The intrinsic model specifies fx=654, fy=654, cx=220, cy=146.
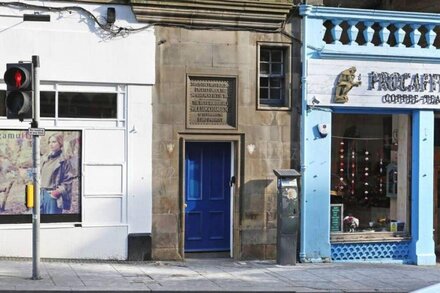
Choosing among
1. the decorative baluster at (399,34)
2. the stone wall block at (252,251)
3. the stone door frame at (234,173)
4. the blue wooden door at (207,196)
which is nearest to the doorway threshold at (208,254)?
the blue wooden door at (207,196)

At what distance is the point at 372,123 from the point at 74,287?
7.33m

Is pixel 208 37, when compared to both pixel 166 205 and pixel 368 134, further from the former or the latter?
pixel 368 134

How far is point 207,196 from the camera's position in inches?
500

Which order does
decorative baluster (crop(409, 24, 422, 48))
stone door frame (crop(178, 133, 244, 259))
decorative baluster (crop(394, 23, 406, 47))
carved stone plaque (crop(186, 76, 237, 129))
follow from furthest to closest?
decorative baluster (crop(409, 24, 422, 48)), decorative baluster (crop(394, 23, 406, 47)), carved stone plaque (crop(186, 76, 237, 129)), stone door frame (crop(178, 133, 244, 259))

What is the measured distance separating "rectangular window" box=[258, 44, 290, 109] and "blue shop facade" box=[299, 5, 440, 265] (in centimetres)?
38

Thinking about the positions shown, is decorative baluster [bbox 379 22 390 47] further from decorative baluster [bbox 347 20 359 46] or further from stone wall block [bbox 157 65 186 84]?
stone wall block [bbox 157 65 186 84]

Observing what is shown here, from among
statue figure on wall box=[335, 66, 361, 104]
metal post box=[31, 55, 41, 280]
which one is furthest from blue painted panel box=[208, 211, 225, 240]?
metal post box=[31, 55, 41, 280]

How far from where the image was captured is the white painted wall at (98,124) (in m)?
11.4

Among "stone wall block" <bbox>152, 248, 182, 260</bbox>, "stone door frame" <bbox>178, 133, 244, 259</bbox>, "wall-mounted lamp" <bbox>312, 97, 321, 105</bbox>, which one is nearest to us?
"stone wall block" <bbox>152, 248, 182, 260</bbox>

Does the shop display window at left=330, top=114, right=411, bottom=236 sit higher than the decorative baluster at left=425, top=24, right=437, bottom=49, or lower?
lower

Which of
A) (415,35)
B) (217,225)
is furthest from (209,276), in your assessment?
(415,35)

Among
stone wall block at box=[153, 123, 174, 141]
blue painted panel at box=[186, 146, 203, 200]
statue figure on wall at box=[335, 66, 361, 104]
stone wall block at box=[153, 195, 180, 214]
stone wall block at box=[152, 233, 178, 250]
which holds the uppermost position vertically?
statue figure on wall at box=[335, 66, 361, 104]

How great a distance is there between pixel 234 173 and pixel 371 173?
322 cm

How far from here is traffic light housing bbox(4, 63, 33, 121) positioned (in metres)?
9.45
